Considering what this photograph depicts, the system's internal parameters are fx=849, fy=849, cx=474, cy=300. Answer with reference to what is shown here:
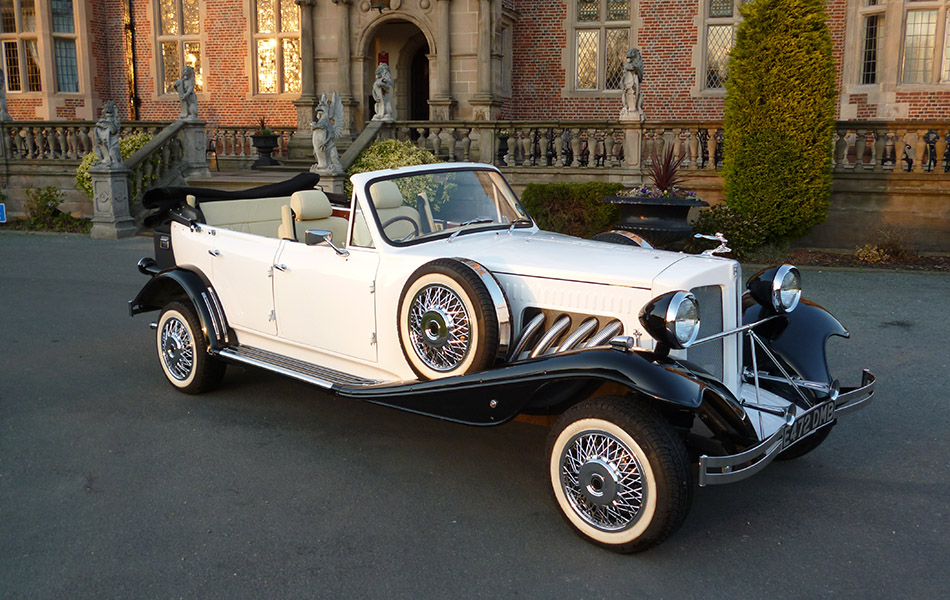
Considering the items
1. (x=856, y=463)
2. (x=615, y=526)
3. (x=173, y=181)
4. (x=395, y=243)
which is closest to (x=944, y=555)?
(x=856, y=463)

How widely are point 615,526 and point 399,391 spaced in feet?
4.48

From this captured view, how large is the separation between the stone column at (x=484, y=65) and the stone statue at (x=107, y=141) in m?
6.67

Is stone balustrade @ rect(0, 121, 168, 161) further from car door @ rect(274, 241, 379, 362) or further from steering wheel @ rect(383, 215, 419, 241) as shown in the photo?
steering wheel @ rect(383, 215, 419, 241)

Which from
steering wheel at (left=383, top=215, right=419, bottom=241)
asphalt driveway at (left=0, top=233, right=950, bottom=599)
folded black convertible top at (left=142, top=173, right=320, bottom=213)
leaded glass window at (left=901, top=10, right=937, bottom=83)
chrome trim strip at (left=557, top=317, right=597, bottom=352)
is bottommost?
asphalt driveway at (left=0, top=233, right=950, bottom=599)

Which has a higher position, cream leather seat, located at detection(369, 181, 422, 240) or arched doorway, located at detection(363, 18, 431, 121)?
arched doorway, located at detection(363, 18, 431, 121)

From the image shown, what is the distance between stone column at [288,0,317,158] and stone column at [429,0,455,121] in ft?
9.47

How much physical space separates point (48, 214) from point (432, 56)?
320 inches

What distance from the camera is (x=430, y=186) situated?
5.40m

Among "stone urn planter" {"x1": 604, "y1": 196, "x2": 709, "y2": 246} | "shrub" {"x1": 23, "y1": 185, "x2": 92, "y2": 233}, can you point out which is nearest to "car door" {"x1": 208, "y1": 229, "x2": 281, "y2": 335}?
"stone urn planter" {"x1": 604, "y1": 196, "x2": 709, "y2": 246}

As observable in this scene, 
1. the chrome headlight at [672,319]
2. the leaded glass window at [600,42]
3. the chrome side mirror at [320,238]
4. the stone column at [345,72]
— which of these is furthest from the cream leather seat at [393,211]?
the leaded glass window at [600,42]

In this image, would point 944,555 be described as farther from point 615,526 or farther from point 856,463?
point 615,526

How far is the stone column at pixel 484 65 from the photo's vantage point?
54.3ft

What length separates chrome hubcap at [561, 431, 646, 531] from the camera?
378 cm

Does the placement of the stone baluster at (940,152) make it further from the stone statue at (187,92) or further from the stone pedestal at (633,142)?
the stone statue at (187,92)
